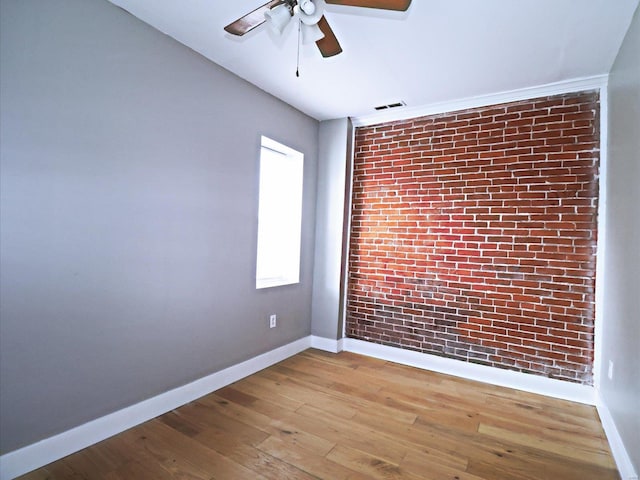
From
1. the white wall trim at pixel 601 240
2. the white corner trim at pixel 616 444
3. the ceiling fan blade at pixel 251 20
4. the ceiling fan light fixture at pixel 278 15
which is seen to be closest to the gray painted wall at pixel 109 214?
the ceiling fan blade at pixel 251 20

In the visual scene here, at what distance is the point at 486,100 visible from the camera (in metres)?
2.90

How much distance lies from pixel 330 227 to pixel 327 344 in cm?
125

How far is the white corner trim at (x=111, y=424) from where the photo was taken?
1557 mm

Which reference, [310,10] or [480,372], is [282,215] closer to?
[310,10]

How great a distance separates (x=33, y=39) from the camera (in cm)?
158

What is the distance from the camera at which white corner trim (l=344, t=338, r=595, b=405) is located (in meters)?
2.55

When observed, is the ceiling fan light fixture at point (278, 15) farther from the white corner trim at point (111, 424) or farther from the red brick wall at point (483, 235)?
the white corner trim at point (111, 424)

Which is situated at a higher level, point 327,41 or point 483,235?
point 327,41

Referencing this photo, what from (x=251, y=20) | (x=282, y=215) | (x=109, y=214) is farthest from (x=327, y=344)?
(x=251, y=20)

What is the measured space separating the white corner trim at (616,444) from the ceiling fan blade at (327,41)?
2.55m

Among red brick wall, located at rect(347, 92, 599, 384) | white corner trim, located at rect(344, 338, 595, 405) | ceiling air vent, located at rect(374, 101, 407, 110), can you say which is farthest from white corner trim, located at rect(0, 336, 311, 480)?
ceiling air vent, located at rect(374, 101, 407, 110)

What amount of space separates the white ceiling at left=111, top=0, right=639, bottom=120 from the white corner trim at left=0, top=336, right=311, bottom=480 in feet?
7.73

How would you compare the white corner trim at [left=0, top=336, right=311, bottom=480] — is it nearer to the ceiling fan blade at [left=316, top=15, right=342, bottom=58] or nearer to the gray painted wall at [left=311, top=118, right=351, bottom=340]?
the gray painted wall at [left=311, top=118, right=351, bottom=340]

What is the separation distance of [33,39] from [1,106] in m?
0.38
